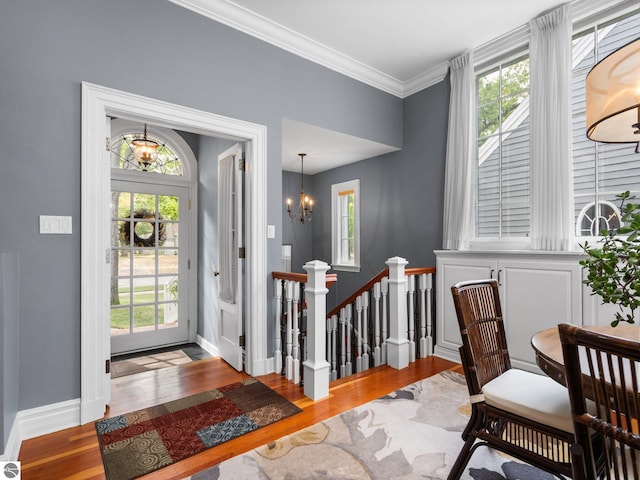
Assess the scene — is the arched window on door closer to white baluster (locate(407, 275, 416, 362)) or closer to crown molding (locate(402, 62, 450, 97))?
white baluster (locate(407, 275, 416, 362))

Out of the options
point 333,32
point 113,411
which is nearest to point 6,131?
point 113,411

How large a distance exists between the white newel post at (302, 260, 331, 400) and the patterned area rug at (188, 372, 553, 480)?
0.33 metres

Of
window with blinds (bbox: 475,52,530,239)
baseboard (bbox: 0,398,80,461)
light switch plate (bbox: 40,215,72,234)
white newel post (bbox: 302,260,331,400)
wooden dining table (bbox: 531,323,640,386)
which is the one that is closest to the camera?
wooden dining table (bbox: 531,323,640,386)

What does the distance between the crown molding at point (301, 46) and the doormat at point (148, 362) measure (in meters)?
3.24

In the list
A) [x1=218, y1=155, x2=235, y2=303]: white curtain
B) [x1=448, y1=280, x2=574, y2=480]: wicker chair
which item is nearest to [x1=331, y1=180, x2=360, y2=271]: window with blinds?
[x1=218, y1=155, x2=235, y2=303]: white curtain

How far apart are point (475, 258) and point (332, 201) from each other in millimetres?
2875

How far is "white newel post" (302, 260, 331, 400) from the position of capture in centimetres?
255

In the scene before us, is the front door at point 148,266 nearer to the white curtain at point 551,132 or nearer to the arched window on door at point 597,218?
the white curtain at point 551,132

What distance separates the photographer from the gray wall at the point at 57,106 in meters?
2.03

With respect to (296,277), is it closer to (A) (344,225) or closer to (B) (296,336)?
(B) (296,336)

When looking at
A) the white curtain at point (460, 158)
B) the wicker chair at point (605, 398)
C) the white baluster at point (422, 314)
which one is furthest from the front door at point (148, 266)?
the wicker chair at point (605, 398)

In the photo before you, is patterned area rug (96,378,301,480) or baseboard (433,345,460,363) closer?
patterned area rug (96,378,301,480)

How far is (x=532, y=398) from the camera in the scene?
1442 millimetres

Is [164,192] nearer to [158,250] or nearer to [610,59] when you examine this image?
[158,250]
